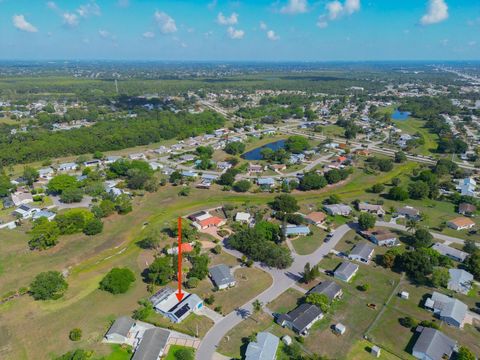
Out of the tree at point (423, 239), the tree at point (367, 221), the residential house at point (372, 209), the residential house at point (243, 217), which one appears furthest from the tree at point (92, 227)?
the tree at point (423, 239)

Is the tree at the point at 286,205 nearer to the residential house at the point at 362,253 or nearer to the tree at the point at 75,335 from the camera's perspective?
the residential house at the point at 362,253

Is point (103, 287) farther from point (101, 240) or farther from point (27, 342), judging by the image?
point (101, 240)

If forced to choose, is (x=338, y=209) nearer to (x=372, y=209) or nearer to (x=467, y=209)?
(x=372, y=209)

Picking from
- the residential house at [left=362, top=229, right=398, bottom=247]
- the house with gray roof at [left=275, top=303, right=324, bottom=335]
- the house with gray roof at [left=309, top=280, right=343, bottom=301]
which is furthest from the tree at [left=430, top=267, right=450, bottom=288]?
the house with gray roof at [left=275, top=303, right=324, bottom=335]

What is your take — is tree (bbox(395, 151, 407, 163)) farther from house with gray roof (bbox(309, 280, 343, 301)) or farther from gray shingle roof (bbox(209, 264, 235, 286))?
gray shingle roof (bbox(209, 264, 235, 286))

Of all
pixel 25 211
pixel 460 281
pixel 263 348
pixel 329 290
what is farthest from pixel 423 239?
pixel 25 211

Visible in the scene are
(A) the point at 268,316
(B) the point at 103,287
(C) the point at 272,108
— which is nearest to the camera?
(A) the point at 268,316

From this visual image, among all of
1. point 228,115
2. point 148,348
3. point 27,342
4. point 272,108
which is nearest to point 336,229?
point 148,348
